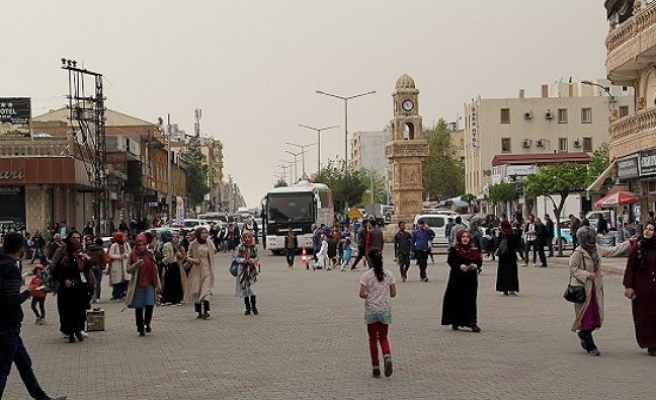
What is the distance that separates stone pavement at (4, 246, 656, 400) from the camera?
11562mm

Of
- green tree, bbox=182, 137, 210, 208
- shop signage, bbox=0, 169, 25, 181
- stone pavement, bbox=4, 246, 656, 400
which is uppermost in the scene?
green tree, bbox=182, 137, 210, 208

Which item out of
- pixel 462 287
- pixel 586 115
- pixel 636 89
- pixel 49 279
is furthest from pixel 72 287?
pixel 586 115

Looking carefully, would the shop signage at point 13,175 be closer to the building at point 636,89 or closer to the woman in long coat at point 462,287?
the building at point 636,89

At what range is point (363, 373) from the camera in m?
12.7

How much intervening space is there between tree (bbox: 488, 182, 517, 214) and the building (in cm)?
3296

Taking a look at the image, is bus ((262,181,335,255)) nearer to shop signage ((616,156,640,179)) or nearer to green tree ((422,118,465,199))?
shop signage ((616,156,640,179))

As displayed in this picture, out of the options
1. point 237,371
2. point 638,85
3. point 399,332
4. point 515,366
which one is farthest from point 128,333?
point 638,85

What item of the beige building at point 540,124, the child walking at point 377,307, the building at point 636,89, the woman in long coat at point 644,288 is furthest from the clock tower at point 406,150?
the child walking at point 377,307

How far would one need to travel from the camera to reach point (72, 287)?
663 inches

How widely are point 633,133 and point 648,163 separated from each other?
289 cm

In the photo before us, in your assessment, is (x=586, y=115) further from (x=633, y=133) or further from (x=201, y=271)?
(x=201, y=271)

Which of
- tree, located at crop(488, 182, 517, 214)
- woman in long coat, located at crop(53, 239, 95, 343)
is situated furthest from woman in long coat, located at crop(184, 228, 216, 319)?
tree, located at crop(488, 182, 517, 214)

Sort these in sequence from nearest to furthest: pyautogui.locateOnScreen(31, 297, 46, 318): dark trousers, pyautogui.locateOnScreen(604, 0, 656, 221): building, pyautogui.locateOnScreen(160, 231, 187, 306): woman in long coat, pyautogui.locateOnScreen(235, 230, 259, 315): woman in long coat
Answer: pyautogui.locateOnScreen(31, 297, 46, 318): dark trousers, pyautogui.locateOnScreen(235, 230, 259, 315): woman in long coat, pyautogui.locateOnScreen(160, 231, 187, 306): woman in long coat, pyautogui.locateOnScreen(604, 0, 656, 221): building

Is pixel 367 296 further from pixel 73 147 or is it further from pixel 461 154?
pixel 461 154
